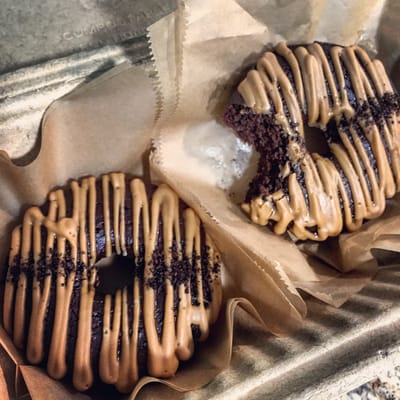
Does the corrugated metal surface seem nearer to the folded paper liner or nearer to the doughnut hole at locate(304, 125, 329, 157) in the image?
the folded paper liner

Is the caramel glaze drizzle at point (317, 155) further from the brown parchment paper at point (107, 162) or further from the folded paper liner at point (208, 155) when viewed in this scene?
the brown parchment paper at point (107, 162)

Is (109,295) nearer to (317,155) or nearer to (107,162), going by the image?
(107,162)

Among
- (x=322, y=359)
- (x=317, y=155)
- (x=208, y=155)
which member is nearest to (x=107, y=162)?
(x=208, y=155)

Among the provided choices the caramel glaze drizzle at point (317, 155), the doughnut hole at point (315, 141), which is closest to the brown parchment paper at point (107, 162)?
the caramel glaze drizzle at point (317, 155)

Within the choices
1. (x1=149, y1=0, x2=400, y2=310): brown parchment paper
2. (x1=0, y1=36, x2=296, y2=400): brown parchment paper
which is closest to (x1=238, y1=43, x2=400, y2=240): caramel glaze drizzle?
(x1=149, y1=0, x2=400, y2=310): brown parchment paper

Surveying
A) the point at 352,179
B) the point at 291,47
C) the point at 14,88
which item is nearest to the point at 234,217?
the point at 352,179

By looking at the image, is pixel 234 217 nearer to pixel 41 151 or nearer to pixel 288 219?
pixel 288 219

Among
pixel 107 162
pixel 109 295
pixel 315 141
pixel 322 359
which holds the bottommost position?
pixel 322 359
